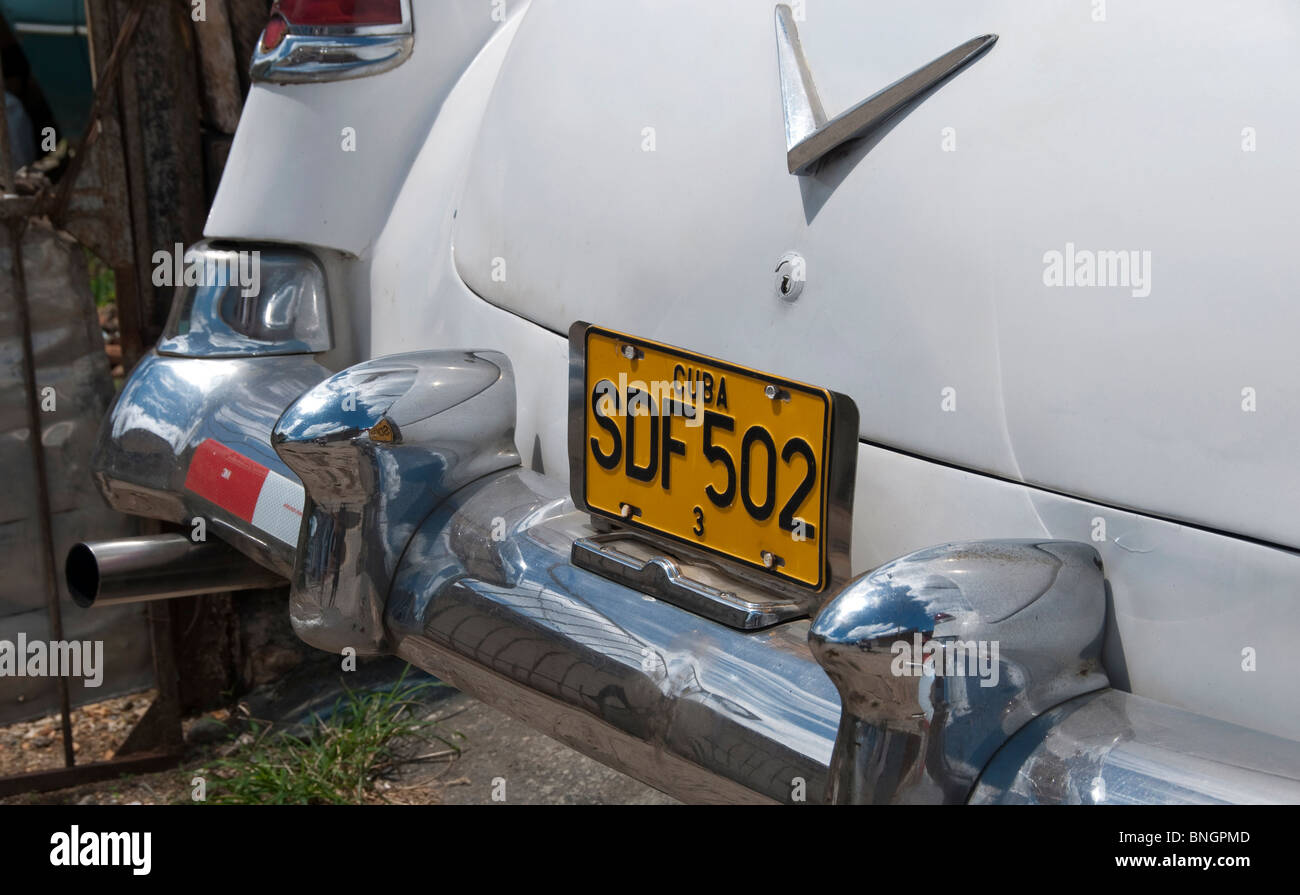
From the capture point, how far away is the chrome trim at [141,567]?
203cm

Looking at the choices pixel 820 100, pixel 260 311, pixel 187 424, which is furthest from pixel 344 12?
pixel 820 100

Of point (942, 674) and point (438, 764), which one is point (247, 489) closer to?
point (942, 674)

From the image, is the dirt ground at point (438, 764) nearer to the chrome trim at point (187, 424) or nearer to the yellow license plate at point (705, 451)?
the chrome trim at point (187, 424)

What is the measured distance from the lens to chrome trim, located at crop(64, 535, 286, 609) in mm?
2031

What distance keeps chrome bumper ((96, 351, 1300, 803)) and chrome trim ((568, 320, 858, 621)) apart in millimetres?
47

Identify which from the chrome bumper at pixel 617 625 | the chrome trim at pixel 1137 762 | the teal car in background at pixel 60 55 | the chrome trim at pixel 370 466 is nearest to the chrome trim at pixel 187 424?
the chrome bumper at pixel 617 625

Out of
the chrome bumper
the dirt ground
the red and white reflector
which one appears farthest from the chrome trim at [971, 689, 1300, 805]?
the dirt ground

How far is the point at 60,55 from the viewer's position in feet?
19.5

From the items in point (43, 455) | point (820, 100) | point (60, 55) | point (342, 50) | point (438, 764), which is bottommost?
point (438, 764)

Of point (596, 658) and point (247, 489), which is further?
point (247, 489)

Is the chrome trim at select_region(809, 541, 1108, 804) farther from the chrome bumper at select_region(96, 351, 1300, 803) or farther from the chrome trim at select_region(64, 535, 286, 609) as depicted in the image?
the chrome trim at select_region(64, 535, 286, 609)

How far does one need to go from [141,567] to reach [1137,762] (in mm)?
1567

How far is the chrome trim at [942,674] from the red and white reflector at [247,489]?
938mm

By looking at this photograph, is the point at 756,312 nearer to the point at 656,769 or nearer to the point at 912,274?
the point at 912,274
